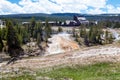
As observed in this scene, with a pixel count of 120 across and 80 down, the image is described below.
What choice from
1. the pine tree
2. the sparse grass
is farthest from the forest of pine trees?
the sparse grass

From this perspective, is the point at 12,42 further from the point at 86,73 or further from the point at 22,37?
the point at 86,73

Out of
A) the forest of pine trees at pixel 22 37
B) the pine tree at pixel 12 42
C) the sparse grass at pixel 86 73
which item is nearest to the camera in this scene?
the sparse grass at pixel 86 73

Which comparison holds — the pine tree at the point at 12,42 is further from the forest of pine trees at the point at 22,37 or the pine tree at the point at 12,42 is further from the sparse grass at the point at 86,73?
the sparse grass at the point at 86,73

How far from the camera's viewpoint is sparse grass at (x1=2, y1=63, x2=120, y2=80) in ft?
132

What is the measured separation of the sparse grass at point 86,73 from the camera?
40.3 m

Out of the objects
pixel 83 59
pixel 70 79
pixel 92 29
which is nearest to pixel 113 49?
pixel 83 59

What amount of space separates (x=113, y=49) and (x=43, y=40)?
344ft

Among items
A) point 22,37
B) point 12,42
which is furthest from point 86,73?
point 22,37

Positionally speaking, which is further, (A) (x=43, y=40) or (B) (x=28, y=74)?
(A) (x=43, y=40)

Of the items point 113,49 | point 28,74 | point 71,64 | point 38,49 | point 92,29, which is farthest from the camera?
point 92,29

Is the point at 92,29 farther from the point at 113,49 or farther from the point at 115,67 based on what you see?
the point at 115,67

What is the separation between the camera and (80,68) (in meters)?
47.6

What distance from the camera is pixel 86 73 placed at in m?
43.9

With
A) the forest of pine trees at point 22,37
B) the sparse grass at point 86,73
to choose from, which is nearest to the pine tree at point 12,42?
the forest of pine trees at point 22,37
